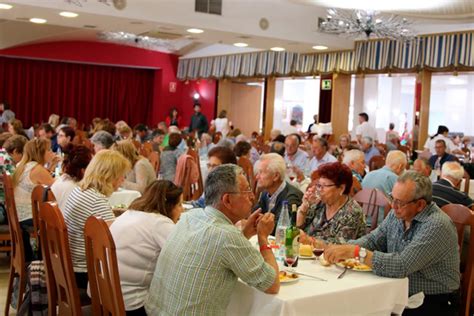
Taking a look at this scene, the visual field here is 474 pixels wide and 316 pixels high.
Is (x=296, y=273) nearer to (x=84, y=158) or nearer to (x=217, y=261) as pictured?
(x=217, y=261)

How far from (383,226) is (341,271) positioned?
1.99 ft

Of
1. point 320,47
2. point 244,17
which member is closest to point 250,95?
point 320,47

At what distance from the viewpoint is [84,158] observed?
4477mm

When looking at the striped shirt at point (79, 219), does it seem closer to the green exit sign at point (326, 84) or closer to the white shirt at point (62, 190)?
the white shirt at point (62, 190)

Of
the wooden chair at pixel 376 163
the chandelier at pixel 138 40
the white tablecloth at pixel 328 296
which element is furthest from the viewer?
the chandelier at pixel 138 40

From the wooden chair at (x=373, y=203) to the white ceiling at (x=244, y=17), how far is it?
4.18 m

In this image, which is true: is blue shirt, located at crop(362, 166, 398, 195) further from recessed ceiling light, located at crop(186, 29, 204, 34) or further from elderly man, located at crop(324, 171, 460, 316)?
recessed ceiling light, located at crop(186, 29, 204, 34)

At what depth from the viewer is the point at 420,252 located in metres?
3.29

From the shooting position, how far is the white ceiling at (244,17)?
8742 mm

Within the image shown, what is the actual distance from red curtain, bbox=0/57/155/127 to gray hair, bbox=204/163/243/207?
15665 millimetres

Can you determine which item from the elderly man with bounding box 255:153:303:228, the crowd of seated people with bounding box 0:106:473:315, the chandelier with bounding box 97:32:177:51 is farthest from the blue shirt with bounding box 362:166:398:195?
the chandelier with bounding box 97:32:177:51

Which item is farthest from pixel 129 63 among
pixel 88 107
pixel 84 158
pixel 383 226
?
pixel 383 226

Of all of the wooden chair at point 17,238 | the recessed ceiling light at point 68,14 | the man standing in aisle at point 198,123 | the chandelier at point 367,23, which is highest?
the chandelier at point 367,23

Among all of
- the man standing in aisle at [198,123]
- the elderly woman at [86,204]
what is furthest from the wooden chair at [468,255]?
the man standing in aisle at [198,123]
